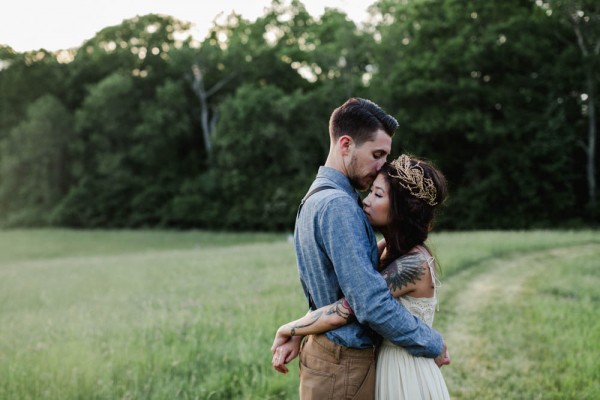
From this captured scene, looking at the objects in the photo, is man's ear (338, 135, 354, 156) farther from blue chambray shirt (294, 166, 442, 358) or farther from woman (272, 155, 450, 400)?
woman (272, 155, 450, 400)

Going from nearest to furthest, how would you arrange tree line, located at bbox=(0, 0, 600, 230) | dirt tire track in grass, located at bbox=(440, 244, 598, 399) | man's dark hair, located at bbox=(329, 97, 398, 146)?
man's dark hair, located at bbox=(329, 97, 398, 146) → dirt tire track in grass, located at bbox=(440, 244, 598, 399) → tree line, located at bbox=(0, 0, 600, 230)

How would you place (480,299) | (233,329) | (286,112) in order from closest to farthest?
1. (233,329)
2. (480,299)
3. (286,112)

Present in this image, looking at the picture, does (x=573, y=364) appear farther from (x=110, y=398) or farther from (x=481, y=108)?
(x=481, y=108)

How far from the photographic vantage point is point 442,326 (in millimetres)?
8430

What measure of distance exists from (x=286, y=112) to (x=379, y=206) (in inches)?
1501

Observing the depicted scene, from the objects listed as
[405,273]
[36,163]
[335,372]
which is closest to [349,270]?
[405,273]

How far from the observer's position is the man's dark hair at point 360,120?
305 centimetres

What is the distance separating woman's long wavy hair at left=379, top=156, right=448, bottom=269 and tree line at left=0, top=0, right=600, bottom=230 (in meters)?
31.7

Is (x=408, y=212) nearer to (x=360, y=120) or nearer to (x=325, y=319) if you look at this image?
(x=360, y=120)

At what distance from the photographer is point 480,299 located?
1042cm

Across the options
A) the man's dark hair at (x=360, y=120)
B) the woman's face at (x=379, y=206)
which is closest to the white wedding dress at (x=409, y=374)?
the woman's face at (x=379, y=206)

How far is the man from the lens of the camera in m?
2.78

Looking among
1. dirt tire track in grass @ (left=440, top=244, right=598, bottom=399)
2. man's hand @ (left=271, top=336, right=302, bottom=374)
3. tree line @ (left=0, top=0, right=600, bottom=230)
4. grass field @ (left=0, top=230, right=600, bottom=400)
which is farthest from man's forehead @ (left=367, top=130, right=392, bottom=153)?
tree line @ (left=0, top=0, right=600, bottom=230)

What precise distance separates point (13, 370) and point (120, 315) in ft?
10.7
